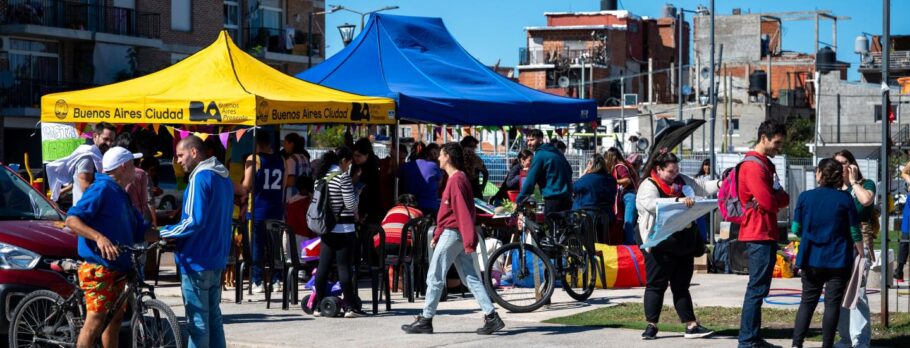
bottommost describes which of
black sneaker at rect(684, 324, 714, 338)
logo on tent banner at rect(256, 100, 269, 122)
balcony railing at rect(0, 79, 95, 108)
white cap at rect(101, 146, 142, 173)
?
black sneaker at rect(684, 324, 714, 338)

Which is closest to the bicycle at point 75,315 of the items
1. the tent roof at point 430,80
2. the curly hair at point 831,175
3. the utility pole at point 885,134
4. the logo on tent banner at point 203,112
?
the logo on tent banner at point 203,112

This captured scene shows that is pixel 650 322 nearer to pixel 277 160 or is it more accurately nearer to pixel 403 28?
pixel 277 160

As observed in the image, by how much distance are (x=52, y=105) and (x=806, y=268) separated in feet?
28.8

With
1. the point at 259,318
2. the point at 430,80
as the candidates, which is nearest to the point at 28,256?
the point at 259,318

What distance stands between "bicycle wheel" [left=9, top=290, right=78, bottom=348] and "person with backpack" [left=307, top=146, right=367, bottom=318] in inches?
126

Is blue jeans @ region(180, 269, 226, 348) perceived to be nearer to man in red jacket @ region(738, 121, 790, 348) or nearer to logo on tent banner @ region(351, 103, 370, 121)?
man in red jacket @ region(738, 121, 790, 348)

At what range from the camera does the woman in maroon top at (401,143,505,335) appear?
11117mm

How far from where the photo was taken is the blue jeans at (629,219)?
→ 17.4 m

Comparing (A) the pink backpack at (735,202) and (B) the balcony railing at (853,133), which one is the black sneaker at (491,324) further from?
(B) the balcony railing at (853,133)

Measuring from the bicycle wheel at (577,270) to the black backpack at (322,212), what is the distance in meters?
2.66

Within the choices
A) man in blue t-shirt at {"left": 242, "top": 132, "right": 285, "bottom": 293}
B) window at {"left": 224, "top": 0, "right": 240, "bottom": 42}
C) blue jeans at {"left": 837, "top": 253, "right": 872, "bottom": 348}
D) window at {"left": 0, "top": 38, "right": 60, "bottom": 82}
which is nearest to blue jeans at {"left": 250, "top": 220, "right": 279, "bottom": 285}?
man in blue t-shirt at {"left": 242, "top": 132, "right": 285, "bottom": 293}

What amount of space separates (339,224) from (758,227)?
4.04 meters

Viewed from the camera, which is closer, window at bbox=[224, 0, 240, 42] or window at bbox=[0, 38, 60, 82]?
window at bbox=[0, 38, 60, 82]

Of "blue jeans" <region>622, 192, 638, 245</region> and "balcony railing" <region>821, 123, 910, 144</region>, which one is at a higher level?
"balcony railing" <region>821, 123, 910, 144</region>
